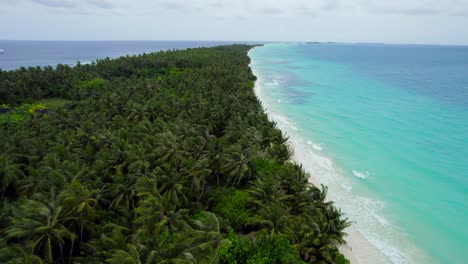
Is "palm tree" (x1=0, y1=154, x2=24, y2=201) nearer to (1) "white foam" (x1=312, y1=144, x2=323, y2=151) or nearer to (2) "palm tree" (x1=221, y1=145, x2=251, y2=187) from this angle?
(2) "palm tree" (x1=221, y1=145, x2=251, y2=187)

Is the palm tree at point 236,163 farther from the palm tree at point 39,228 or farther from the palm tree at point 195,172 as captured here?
the palm tree at point 39,228

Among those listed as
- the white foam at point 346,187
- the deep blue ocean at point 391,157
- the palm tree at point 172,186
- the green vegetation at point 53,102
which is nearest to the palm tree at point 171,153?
the palm tree at point 172,186

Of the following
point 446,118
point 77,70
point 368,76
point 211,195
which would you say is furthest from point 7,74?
point 368,76

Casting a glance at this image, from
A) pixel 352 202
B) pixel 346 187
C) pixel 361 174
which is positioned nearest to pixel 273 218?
pixel 352 202

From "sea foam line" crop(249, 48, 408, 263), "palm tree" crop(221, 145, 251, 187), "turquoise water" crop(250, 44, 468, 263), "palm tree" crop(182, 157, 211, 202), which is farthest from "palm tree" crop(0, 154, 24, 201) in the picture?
"turquoise water" crop(250, 44, 468, 263)

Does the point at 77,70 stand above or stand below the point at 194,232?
above

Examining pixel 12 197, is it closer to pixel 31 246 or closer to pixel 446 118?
pixel 31 246
